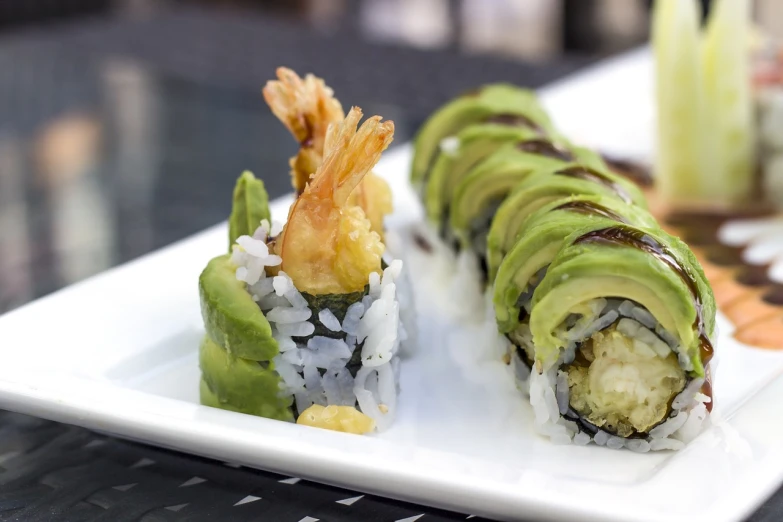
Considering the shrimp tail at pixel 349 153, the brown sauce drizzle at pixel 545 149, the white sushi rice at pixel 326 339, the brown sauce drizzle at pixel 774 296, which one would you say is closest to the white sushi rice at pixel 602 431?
the white sushi rice at pixel 326 339

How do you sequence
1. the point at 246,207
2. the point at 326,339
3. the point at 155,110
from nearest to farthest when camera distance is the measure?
1. the point at 326,339
2. the point at 246,207
3. the point at 155,110

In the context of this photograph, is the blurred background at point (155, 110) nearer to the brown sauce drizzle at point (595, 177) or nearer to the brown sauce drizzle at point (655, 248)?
the brown sauce drizzle at point (595, 177)

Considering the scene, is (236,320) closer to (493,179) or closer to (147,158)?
(493,179)

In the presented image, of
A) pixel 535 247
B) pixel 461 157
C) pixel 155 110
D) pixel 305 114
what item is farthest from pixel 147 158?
pixel 535 247

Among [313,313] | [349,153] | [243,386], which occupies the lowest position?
[243,386]

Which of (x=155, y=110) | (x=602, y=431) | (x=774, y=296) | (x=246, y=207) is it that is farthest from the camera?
(x=155, y=110)
